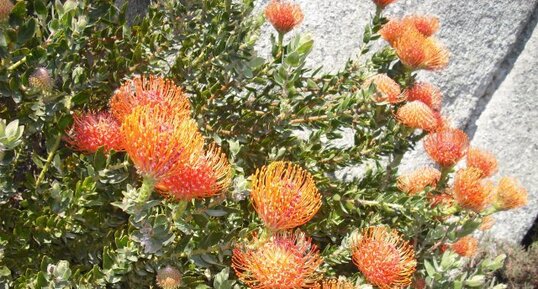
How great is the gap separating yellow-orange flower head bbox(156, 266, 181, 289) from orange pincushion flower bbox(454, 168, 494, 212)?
0.81m

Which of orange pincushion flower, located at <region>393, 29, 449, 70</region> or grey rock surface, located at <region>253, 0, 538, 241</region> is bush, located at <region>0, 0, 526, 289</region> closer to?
orange pincushion flower, located at <region>393, 29, 449, 70</region>

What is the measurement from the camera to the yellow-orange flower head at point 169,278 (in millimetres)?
1038

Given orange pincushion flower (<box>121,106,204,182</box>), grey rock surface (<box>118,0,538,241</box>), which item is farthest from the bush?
grey rock surface (<box>118,0,538,241</box>)

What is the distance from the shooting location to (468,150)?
1.79 metres

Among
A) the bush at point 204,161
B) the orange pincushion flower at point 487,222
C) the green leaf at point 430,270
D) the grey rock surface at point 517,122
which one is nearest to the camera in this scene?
the bush at point 204,161

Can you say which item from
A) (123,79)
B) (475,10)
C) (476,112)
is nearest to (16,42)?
(123,79)

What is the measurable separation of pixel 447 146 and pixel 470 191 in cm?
13

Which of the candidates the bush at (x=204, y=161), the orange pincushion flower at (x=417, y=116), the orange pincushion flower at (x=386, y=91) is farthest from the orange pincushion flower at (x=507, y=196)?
the orange pincushion flower at (x=386, y=91)

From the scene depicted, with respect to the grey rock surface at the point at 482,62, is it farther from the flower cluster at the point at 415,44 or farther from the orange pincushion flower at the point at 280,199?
the orange pincushion flower at the point at 280,199

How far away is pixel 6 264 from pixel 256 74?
0.74 metres

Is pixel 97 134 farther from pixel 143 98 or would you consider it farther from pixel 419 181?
pixel 419 181

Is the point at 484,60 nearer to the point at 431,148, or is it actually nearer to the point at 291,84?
the point at 431,148

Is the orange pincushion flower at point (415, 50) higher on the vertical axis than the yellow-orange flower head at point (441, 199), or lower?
higher

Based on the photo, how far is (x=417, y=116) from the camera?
1.57m
